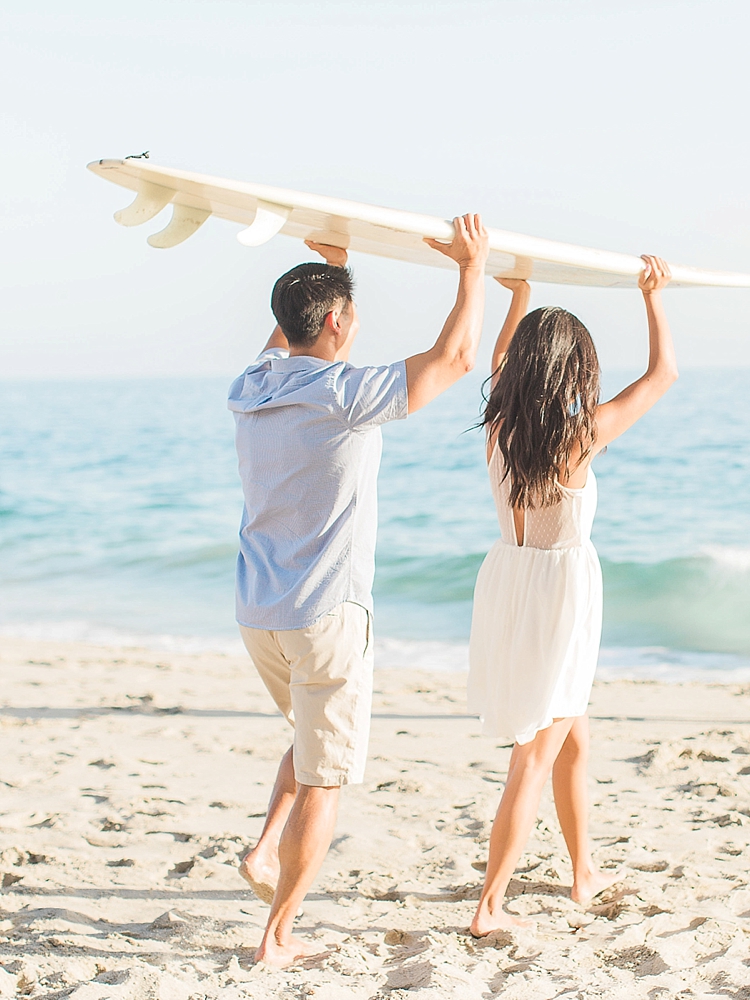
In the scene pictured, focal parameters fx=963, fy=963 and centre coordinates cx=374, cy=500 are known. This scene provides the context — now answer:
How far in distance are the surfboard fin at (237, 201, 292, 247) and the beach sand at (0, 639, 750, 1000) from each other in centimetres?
188

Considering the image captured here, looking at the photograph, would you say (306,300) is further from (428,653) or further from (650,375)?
(428,653)

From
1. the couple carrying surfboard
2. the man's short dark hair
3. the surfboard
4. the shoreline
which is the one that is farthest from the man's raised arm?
the shoreline

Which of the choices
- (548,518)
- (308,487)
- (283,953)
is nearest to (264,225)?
(308,487)

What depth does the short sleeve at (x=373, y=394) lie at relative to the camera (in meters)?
2.38

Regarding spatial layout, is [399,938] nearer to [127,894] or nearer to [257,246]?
[127,894]

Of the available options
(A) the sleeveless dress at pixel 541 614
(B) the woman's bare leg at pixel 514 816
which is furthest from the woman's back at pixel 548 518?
(B) the woman's bare leg at pixel 514 816

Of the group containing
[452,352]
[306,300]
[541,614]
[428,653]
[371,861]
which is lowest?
[428,653]

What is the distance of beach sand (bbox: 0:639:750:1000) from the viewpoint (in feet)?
8.32

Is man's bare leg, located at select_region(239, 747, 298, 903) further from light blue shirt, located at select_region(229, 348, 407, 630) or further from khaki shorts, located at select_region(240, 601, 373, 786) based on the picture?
light blue shirt, located at select_region(229, 348, 407, 630)

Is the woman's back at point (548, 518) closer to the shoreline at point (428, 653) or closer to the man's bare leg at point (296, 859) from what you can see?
the man's bare leg at point (296, 859)

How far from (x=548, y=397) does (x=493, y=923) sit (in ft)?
4.98

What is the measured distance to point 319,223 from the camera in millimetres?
2736

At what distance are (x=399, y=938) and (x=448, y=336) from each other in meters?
1.74

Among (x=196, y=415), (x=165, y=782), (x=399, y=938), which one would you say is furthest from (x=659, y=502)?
(x=196, y=415)
